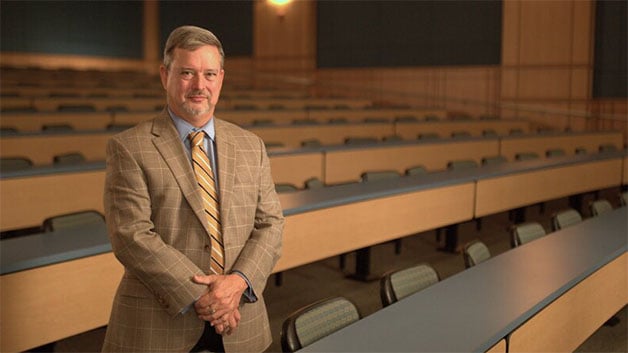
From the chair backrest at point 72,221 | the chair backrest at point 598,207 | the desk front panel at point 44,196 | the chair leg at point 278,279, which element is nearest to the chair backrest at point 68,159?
the desk front panel at point 44,196

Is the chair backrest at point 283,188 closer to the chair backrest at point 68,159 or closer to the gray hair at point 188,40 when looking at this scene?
the chair backrest at point 68,159

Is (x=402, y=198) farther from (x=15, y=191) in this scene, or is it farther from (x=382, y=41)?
(x=382, y=41)

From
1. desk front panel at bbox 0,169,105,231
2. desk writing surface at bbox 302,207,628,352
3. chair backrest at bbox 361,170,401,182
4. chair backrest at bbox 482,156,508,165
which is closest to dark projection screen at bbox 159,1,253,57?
chair backrest at bbox 482,156,508,165

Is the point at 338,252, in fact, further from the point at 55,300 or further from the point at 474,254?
the point at 55,300

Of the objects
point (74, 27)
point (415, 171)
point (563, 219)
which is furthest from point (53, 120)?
point (74, 27)

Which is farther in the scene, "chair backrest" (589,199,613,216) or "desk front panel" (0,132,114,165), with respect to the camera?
"desk front panel" (0,132,114,165)

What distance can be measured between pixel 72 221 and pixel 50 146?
242 centimetres

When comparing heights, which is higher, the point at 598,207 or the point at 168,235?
the point at 168,235

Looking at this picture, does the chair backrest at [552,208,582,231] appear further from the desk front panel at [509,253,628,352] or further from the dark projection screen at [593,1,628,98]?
the dark projection screen at [593,1,628,98]

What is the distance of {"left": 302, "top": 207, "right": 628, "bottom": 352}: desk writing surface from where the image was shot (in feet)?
5.98

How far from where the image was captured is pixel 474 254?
118 inches

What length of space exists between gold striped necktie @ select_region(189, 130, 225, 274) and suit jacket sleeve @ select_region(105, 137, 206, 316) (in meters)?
0.08

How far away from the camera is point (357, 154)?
6352mm

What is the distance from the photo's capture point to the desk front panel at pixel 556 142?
8.11 meters
